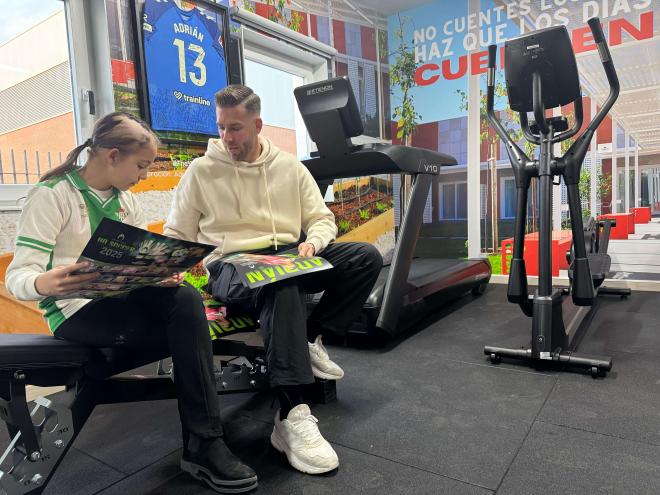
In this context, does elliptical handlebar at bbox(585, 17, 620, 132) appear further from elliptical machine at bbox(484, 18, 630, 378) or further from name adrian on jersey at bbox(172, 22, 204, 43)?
name adrian on jersey at bbox(172, 22, 204, 43)

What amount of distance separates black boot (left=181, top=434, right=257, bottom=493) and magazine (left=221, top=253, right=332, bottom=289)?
1.47ft

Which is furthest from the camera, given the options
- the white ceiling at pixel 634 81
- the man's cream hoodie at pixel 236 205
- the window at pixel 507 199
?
the window at pixel 507 199

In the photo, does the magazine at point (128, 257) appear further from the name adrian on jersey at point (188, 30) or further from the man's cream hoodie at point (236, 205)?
the name adrian on jersey at point (188, 30)

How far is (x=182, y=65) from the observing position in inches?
113

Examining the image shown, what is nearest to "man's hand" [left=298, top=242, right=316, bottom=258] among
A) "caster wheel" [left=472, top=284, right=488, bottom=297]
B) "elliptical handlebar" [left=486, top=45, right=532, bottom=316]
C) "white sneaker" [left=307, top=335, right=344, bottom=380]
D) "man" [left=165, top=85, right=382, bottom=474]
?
"man" [left=165, top=85, right=382, bottom=474]

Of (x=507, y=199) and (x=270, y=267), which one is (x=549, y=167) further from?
(x=507, y=199)

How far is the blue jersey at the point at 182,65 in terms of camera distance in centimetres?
271

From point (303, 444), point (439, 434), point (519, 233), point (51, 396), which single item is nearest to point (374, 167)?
point (519, 233)

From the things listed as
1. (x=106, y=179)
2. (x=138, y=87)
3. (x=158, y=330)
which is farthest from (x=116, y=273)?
(x=138, y=87)

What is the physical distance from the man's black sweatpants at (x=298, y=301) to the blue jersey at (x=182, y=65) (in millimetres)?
1527

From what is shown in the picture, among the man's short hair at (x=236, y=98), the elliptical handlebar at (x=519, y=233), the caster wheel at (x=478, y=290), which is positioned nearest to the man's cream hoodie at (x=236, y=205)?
the man's short hair at (x=236, y=98)

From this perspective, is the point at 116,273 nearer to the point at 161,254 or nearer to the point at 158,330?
the point at 161,254

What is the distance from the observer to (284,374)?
4.47ft

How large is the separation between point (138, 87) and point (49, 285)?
1.93 metres
